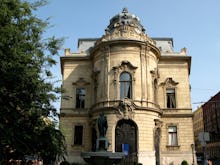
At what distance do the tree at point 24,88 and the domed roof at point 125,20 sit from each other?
18.6 meters

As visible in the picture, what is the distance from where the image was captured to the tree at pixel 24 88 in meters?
13.2

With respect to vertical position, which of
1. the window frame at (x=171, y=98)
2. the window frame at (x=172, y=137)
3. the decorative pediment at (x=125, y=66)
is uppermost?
the decorative pediment at (x=125, y=66)

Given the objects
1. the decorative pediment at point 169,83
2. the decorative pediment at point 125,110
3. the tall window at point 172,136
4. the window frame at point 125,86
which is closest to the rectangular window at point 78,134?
the decorative pediment at point 125,110

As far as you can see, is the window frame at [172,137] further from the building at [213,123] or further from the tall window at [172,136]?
the building at [213,123]

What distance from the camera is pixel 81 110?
32.2m

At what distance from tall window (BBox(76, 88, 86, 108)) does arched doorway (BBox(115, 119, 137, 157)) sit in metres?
7.17

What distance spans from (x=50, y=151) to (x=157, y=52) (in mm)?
20461

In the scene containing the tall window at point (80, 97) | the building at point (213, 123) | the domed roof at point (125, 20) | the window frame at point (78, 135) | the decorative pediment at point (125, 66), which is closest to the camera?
the decorative pediment at point (125, 66)

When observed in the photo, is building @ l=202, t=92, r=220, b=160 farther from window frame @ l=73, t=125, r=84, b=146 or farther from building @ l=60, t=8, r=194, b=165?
window frame @ l=73, t=125, r=84, b=146

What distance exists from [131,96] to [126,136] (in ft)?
13.7

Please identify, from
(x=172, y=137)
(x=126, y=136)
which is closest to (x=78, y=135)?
(x=126, y=136)

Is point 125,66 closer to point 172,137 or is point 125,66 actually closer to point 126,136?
point 126,136

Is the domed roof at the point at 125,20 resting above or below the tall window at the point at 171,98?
above

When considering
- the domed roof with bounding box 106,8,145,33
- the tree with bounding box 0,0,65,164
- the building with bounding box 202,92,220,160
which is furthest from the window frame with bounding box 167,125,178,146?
the building with bounding box 202,92,220,160
